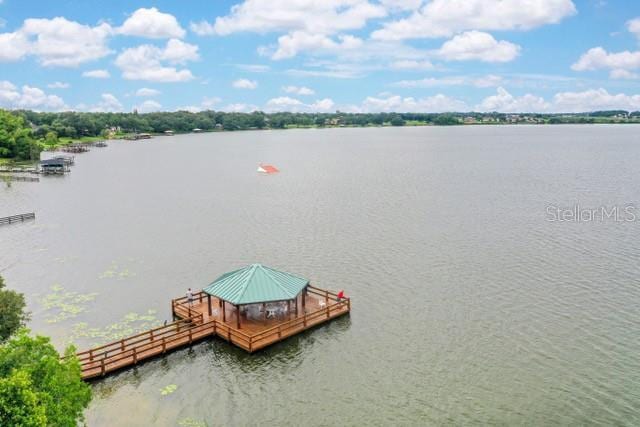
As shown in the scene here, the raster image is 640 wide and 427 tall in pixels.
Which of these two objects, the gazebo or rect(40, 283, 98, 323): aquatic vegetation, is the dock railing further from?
rect(40, 283, 98, 323): aquatic vegetation

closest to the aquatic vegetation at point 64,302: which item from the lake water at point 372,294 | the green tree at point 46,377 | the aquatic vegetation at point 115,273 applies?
the lake water at point 372,294

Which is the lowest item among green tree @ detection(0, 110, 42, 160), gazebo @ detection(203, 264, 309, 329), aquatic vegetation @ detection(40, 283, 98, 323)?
aquatic vegetation @ detection(40, 283, 98, 323)

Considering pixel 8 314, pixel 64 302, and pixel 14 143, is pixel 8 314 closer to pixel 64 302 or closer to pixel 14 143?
pixel 64 302

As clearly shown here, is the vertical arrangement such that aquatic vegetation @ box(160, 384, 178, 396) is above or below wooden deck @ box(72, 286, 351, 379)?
below

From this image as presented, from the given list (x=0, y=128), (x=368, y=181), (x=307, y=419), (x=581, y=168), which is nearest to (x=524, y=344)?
(x=307, y=419)

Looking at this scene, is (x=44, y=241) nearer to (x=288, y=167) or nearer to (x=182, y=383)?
(x=182, y=383)

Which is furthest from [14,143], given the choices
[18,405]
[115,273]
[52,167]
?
[18,405]

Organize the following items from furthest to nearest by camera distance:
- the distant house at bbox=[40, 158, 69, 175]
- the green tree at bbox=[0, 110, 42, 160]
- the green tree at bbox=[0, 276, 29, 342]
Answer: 1. the green tree at bbox=[0, 110, 42, 160]
2. the distant house at bbox=[40, 158, 69, 175]
3. the green tree at bbox=[0, 276, 29, 342]

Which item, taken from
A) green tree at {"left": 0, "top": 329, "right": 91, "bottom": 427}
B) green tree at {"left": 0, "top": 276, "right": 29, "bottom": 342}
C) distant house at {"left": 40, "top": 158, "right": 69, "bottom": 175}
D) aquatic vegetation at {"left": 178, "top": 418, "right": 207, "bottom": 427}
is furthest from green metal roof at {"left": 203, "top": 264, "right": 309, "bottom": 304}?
distant house at {"left": 40, "top": 158, "right": 69, "bottom": 175}
